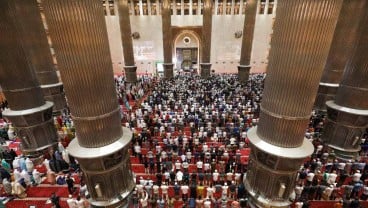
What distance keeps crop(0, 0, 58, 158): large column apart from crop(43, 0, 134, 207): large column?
4.75 meters

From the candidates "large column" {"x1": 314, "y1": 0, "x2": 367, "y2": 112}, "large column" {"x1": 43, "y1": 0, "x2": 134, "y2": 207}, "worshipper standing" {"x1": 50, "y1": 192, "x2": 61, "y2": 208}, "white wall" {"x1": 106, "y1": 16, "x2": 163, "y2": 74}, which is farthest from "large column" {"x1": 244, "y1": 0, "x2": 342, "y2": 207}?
"white wall" {"x1": 106, "y1": 16, "x2": 163, "y2": 74}

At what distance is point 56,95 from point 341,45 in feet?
54.1

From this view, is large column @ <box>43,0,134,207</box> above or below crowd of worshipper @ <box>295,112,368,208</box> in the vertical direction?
above

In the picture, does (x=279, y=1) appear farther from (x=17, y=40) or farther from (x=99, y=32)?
(x=17, y=40)

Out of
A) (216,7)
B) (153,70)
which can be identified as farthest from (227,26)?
(153,70)

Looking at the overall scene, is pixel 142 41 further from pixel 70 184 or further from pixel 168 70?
pixel 70 184

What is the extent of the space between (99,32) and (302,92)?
4947 millimetres

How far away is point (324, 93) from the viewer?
12.4 m

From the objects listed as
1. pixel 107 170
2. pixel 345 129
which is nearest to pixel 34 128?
pixel 107 170

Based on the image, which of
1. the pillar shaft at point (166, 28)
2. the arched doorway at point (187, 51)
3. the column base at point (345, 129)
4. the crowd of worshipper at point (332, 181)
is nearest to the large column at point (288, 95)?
the crowd of worshipper at point (332, 181)

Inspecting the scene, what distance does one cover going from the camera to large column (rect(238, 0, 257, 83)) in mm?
18703

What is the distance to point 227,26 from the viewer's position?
26.1m

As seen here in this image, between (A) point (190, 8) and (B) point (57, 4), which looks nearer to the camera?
(B) point (57, 4)

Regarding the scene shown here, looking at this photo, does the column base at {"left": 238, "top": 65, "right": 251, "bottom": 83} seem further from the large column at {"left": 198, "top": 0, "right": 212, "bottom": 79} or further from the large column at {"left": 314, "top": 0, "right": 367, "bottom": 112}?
the large column at {"left": 314, "top": 0, "right": 367, "bottom": 112}
